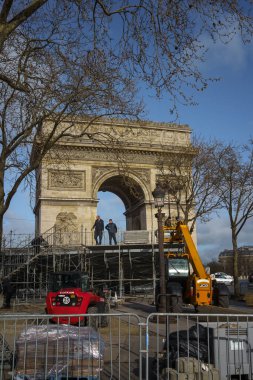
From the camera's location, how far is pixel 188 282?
15539 millimetres

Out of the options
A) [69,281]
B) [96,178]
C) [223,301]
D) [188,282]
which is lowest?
[223,301]

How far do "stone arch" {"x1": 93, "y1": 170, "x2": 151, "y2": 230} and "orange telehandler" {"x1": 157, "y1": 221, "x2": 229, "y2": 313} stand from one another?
11.6 m

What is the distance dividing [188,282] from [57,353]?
10.5m

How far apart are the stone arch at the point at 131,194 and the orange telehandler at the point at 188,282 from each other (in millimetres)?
11603

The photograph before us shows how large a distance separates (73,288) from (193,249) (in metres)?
4.39

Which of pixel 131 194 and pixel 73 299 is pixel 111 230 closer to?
pixel 131 194

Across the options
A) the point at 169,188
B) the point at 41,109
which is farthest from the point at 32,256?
the point at 41,109

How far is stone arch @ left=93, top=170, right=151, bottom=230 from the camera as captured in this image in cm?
3050

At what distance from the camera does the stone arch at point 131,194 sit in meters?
30.5

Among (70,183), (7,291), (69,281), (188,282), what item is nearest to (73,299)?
(69,281)

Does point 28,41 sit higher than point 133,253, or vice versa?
point 28,41

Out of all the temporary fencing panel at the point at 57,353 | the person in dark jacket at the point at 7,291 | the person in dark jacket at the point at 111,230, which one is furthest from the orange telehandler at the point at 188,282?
the person in dark jacket at the point at 111,230

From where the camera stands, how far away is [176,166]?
26453 mm

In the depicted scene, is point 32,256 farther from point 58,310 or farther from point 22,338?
point 22,338
